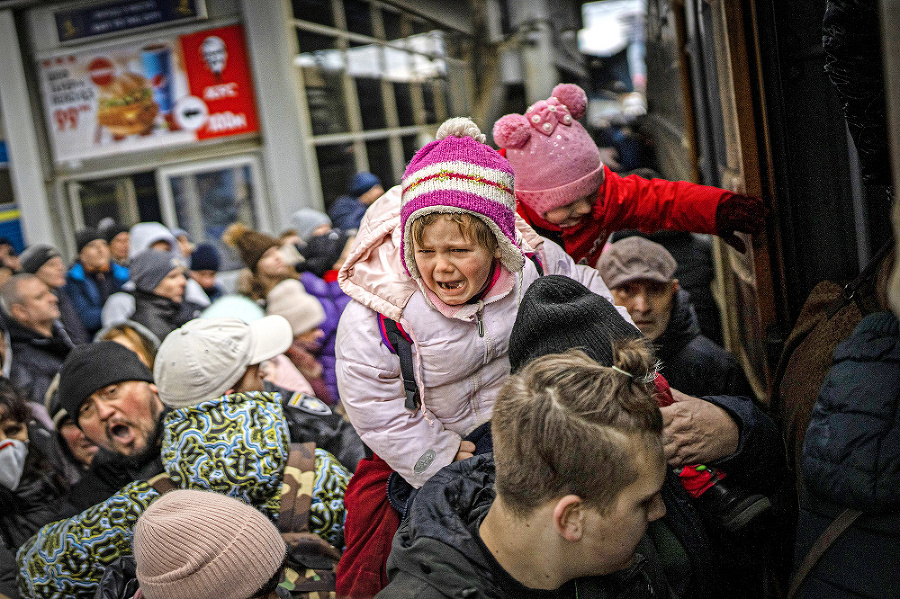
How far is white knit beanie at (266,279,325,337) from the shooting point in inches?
180

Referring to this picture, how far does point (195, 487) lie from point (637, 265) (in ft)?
6.27

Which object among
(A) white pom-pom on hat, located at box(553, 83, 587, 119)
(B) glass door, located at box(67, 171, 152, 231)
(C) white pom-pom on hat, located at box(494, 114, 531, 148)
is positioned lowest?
(C) white pom-pom on hat, located at box(494, 114, 531, 148)

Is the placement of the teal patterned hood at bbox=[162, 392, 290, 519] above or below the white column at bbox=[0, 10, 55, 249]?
below

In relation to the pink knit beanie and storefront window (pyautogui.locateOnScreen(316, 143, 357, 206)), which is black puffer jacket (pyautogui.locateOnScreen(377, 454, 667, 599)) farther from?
storefront window (pyautogui.locateOnScreen(316, 143, 357, 206))

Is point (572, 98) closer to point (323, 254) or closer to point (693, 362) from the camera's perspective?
point (693, 362)

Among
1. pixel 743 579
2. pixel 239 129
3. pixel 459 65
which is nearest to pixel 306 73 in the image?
pixel 239 129

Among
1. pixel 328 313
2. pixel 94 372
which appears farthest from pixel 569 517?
pixel 328 313

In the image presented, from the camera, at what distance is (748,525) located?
1944mm

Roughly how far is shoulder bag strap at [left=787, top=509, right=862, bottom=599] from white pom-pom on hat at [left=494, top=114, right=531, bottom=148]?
154 cm

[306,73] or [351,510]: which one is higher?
[306,73]

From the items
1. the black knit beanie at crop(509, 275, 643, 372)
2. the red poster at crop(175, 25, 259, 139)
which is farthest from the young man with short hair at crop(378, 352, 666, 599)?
the red poster at crop(175, 25, 259, 139)

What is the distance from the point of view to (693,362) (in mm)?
3061

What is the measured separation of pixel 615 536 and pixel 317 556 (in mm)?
1358

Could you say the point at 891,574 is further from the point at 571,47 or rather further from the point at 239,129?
the point at 571,47
